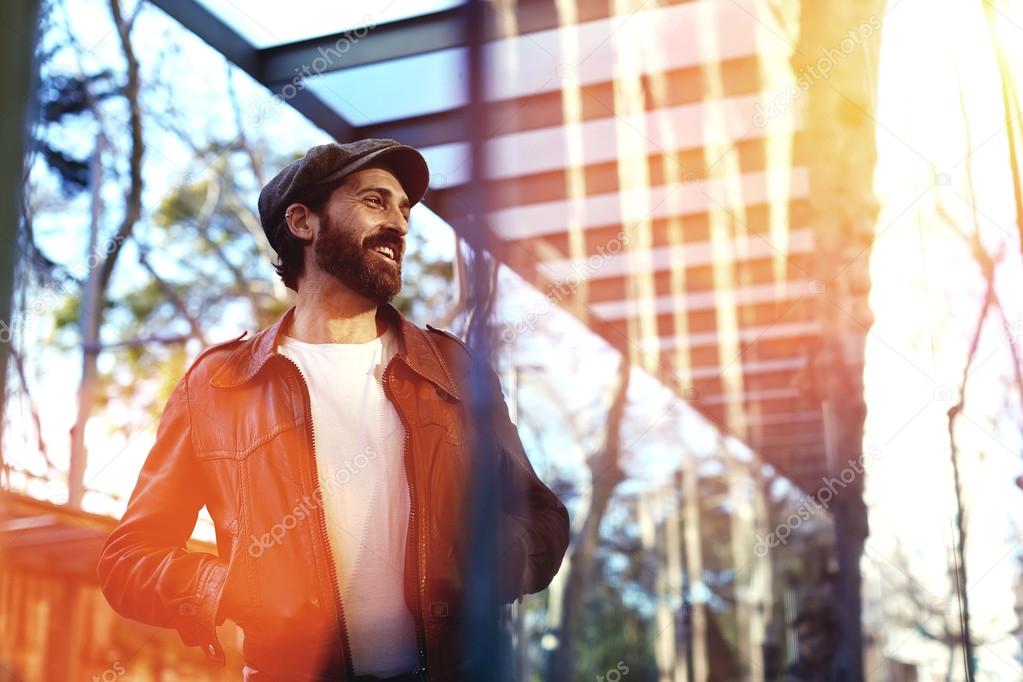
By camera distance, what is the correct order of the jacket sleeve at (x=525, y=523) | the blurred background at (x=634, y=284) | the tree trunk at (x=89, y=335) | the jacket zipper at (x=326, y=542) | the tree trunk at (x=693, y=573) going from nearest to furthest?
1. the jacket zipper at (x=326, y=542)
2. the jacket sleeve at (x=525, y=523)
3. the blurred background at (x=634, y=284)
4. the tree trunk at (x=89, y=335)
5. the tree trunk at (x=693, y=573)

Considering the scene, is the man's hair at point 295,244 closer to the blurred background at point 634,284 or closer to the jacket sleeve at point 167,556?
the jacket sleeve at point 167,556

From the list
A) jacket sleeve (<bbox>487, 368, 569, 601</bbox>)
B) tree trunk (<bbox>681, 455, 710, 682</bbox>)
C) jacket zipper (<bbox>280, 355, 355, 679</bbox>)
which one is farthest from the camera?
tree trunk (<bbox>681, 455, 710, 682</bbox>)

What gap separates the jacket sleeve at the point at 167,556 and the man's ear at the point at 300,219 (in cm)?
33

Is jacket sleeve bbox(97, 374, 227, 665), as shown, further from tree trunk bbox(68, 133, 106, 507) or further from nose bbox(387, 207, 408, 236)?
tree trunk bbox(68, 133, 106, 507)

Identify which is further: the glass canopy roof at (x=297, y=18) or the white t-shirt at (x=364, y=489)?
the glass canopy roof at (x=297, y=18)

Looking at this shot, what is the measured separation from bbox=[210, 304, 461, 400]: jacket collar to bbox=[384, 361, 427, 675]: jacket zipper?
61 mm

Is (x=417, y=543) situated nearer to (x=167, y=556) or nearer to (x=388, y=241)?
(x=167, y=556)

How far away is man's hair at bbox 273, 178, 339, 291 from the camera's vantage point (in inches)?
65.2

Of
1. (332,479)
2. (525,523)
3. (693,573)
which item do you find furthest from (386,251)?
(693,573)

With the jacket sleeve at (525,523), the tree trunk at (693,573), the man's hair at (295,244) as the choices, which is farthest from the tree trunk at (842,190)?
the man's hair at (295,244)

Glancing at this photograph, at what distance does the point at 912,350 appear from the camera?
2.18 metres

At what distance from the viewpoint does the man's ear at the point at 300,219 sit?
5.48 feet

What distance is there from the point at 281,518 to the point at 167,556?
0.56 feet

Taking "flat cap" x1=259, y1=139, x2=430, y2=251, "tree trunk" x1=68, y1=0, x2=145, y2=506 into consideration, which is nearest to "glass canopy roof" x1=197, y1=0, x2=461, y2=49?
"tree trunk" x1=68, y1=0, x2=145, y2=506
